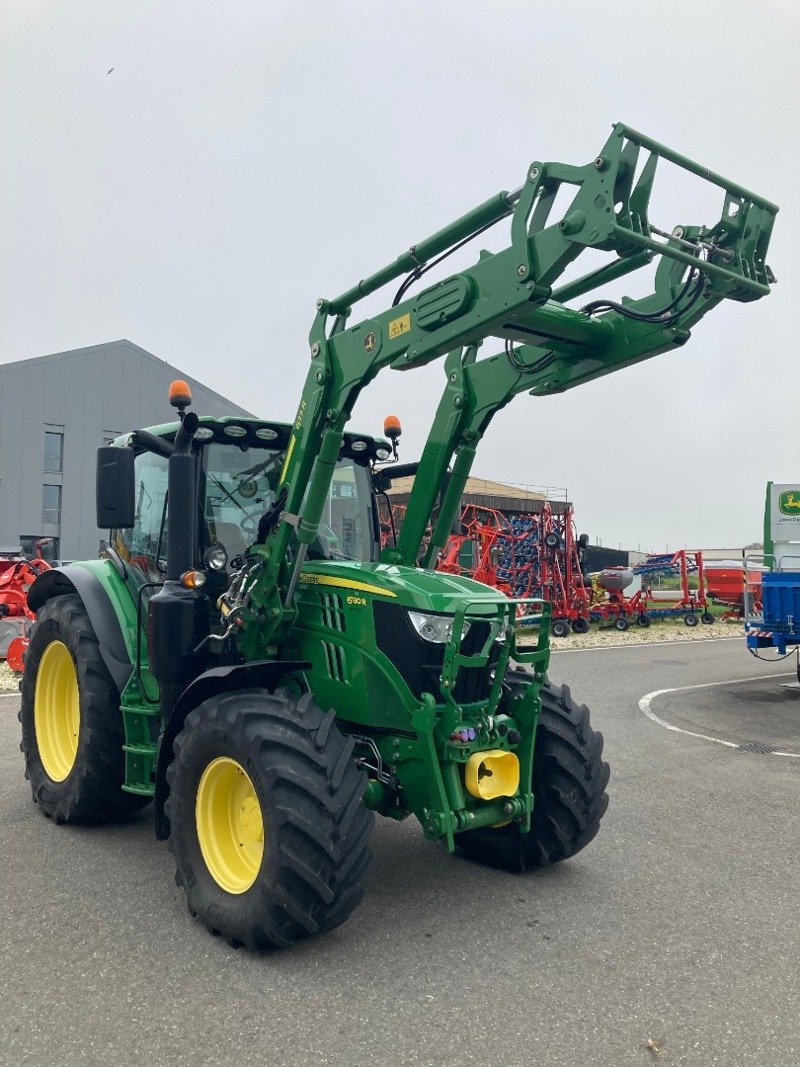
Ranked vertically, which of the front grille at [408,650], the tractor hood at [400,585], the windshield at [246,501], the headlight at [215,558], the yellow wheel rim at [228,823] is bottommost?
the yellow wheel rim at [228,823]

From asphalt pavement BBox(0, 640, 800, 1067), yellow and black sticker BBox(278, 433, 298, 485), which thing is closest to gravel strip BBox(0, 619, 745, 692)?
asphalt pavement BBox(0, 640, 800, 1067)

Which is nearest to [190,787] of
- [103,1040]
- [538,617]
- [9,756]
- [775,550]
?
[103,1040]

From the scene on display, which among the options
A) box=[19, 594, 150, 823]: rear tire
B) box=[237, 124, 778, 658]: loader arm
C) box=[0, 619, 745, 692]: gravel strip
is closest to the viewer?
box=[237, 124, 778, 658]: loader arm

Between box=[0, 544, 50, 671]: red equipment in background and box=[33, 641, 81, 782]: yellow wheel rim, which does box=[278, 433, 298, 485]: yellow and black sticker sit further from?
box=[0, 544, 50, 671]: red equipment in background

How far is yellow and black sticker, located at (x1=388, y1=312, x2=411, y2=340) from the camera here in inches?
164

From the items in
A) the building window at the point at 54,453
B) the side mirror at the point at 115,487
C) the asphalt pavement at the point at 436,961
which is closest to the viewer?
the asphalt pavement at the point at 436,961

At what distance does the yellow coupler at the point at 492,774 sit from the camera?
4.10 meters

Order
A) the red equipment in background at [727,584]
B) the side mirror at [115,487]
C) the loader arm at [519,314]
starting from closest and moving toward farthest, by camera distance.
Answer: the loader arm at [519,314], the side mirror at [115,487], the red equipment in background at [727,584]

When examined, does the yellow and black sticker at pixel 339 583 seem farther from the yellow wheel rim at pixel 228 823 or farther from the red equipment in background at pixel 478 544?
the red equipment in background at pixel 478 544

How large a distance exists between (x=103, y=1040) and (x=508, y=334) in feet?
11.1

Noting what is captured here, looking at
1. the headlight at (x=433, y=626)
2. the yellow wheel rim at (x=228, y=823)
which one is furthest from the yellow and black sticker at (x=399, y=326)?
the yellow wheel rim at (x=228, y=823)

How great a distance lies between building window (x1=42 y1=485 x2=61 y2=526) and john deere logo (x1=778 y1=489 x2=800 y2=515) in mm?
29156

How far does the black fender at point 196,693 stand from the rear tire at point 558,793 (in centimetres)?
128

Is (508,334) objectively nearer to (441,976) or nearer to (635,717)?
(441,976)
